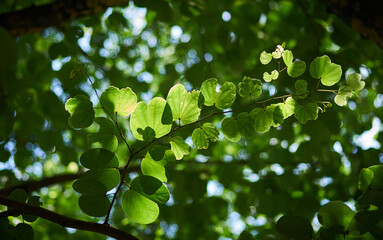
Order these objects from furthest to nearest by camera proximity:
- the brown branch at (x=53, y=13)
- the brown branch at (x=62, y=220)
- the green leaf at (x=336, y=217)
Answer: the brown branch at (x=53, y=13) < the green leaf at (x=336, y=217) < the brown branch at (x=62, y=220)

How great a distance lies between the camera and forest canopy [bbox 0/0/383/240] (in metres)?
0.72

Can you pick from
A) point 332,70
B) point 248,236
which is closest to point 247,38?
point 332,70

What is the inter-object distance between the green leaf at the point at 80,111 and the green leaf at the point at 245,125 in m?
0.36

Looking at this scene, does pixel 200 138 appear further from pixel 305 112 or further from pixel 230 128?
pixel 305 112

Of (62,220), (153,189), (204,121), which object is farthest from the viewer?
(204,121)

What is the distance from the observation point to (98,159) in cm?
72

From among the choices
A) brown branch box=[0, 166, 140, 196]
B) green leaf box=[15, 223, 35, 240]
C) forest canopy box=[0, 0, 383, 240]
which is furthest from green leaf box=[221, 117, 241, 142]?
brown branch box=[0, 166, 140, 196]

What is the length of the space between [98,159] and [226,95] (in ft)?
1.10

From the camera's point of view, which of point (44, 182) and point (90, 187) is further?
point (44, 182)

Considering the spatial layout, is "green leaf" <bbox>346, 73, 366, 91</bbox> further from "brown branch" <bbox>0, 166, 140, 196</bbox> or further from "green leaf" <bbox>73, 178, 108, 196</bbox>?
"brown branch" <bbox>0, 166, 140, 196</bbox>

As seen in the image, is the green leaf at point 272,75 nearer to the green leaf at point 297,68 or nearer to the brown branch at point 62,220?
the green leaf at point 297,68

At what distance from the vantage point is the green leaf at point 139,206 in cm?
73

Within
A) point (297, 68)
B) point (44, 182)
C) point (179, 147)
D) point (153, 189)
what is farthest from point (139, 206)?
point (44, 182)

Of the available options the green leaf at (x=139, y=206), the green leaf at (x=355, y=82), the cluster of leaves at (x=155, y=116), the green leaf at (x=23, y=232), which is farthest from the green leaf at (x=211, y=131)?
the green leaf at (x=23, y=232)
